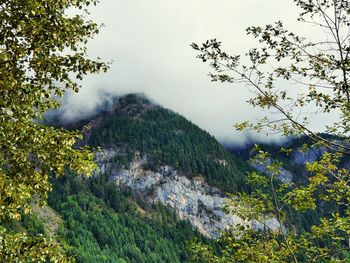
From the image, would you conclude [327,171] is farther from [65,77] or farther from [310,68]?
[65,77]

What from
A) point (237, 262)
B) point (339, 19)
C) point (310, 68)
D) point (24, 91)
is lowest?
point (237, 262)

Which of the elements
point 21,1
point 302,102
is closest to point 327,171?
point 302,102

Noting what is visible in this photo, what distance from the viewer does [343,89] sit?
11.9 meters

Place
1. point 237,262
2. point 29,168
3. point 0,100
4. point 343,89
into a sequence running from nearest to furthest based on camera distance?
point 343,89
point 0,100
point 29,168
point 237,262

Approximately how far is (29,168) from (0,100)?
2.44 meters

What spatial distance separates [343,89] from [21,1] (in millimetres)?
9731

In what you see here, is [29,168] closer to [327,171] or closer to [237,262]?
[237,262]

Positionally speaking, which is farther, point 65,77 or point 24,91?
point 65,77

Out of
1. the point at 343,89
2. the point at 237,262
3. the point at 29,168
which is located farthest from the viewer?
the point at 237,262

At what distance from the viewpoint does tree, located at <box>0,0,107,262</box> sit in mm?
12492

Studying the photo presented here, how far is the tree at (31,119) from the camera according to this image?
41.0ft

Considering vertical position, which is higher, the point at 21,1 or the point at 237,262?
the point at 21,1

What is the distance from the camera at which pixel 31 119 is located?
1380 centimetres

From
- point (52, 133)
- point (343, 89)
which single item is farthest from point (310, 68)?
point (52, 133)
